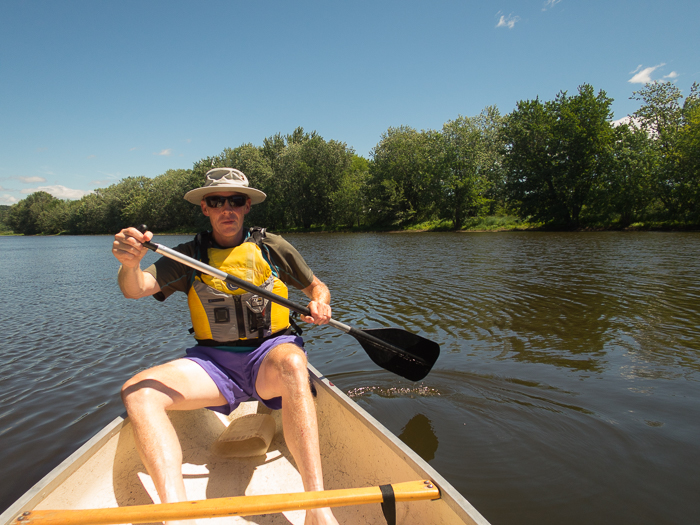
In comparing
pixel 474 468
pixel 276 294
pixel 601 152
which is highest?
pixel 601 152

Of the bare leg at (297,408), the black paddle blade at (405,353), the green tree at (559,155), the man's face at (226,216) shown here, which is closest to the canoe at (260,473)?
the bare leg at (297,408)

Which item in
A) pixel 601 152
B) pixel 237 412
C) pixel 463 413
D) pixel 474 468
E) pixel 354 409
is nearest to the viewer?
pixel 354 409

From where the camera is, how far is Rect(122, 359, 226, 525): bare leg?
1753 mm

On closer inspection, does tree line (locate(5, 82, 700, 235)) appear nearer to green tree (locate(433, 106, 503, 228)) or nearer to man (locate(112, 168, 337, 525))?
green tree (locate(433, 106, 503, 228))

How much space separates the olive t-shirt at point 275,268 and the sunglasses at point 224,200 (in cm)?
27

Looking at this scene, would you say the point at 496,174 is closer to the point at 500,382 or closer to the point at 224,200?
the point at 500,382

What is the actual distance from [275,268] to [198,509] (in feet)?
5.07

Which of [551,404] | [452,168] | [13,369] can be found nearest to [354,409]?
[551,404]

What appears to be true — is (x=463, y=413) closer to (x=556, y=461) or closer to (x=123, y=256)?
(x=556, y=461)

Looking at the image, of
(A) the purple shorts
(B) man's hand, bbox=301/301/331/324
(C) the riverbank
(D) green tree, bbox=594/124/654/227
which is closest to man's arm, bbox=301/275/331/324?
(B) man's hand, bbox=301/301/331/324

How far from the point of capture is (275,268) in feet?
8.92

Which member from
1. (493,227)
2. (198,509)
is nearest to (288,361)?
(198,509)

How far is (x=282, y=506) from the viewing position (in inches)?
55.7

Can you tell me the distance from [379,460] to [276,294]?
3.74ft
